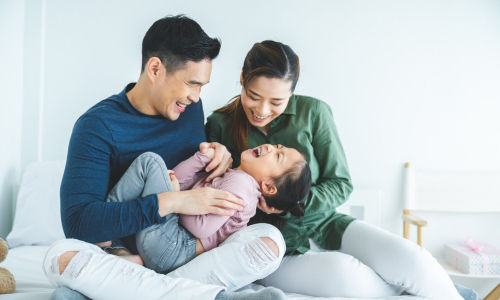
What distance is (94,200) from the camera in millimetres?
1341

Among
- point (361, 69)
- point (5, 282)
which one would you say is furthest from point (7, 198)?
point (361, 69)

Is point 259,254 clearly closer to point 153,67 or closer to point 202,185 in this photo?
point 202,185

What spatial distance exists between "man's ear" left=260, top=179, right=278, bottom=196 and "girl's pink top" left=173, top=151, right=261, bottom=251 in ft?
0.12

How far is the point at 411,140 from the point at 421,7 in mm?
915

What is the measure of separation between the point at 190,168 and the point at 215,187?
0.39 ft

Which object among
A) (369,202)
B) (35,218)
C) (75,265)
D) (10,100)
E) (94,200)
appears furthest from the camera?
(369,202)

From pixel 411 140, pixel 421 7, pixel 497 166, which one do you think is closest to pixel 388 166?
pixel 411 140

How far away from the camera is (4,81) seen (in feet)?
8.62

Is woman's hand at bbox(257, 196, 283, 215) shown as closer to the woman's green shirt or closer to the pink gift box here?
the woman's green shirt

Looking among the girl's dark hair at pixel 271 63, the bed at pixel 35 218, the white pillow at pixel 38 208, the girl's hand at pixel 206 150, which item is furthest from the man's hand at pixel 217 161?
the white pillow at pixel 38 208

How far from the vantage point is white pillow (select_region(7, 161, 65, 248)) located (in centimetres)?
237

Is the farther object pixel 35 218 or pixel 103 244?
pixel 35 218

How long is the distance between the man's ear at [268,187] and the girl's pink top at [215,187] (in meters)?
0.04

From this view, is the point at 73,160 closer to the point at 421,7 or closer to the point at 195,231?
the point at 195,231
